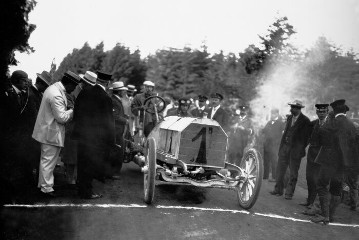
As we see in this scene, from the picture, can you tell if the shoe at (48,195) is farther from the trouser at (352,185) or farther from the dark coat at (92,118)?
the trouser at (352,185)

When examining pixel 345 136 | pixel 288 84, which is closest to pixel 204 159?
pixel 345 136

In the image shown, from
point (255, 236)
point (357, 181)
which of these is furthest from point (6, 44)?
point (357, 181)

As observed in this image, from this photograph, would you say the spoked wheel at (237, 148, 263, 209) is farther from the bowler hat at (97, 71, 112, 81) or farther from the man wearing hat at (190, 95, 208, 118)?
the man wearing hat at (190, 95, 208, 118)

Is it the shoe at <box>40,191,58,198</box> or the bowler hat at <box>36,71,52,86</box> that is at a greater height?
the bowler hat at <box>36,71,52,86</box>

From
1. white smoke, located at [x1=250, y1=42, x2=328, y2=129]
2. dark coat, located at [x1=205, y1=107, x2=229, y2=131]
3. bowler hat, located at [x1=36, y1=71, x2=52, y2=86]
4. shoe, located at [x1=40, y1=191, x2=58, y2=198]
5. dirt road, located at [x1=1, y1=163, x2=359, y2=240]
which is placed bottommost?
dirt road, located at [x1=1, y1=163, x2=359, y2=240]

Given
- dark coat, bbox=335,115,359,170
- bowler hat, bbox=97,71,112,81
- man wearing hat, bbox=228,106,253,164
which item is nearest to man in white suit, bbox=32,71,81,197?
bowler hat, bbox=97,71,112,81

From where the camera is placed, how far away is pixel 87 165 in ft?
20.4

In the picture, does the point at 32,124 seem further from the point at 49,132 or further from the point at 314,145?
the point at 314,145

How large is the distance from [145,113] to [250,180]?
326 cm

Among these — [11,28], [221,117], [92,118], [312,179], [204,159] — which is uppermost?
[11,28]

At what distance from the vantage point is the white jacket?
600cm

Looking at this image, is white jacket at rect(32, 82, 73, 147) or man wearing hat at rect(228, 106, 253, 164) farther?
man wearing hat at rect(228, 106, 253, 164)

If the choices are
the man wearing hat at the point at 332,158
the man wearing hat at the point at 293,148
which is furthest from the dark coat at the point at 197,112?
the man wearing hat at the point at 332,158

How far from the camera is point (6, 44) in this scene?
12.9 feet
